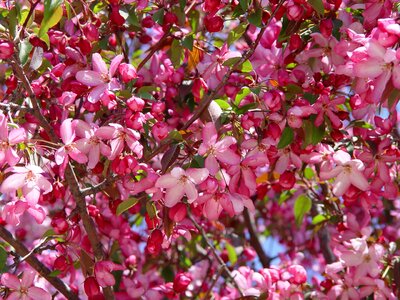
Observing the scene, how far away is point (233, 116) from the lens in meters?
1.92

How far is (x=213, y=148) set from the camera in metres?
1.79

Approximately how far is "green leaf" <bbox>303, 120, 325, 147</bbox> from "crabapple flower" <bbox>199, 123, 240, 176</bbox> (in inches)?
11.2

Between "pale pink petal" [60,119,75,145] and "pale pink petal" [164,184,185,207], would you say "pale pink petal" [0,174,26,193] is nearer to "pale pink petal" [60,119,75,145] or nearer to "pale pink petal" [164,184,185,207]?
"pale pink petal" [60,119,75,145]

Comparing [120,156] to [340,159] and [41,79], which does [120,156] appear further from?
[340,159]

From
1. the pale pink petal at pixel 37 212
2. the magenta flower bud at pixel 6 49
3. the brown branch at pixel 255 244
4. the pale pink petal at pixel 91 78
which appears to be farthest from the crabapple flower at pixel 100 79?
the brown branch at pixel 255 244

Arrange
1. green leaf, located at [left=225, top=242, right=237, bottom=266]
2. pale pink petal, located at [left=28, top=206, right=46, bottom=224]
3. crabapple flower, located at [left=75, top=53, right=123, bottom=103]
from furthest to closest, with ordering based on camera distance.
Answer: green leaf, located at [left=225, top=242, right=237, bottom=266]
crabapple flower, located at [left=75, top=53, right=123, bottom=103]
pale pink petal, located at [left=28, top=206, right=46, bottom=224]

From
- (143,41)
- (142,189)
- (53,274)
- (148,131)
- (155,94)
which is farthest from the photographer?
(143,41)

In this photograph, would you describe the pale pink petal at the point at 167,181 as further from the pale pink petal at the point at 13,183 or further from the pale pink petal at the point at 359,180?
the pale pink petal at the point at 359,180

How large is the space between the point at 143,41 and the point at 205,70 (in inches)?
16.1

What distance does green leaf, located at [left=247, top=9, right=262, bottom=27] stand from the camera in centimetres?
201

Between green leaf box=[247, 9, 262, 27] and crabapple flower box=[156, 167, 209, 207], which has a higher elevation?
green leaf box=[247, 9, 262, 27]

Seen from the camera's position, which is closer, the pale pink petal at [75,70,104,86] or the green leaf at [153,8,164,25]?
the pale pink petal at [75,70,104,86]

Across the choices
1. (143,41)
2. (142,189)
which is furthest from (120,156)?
(143,41)

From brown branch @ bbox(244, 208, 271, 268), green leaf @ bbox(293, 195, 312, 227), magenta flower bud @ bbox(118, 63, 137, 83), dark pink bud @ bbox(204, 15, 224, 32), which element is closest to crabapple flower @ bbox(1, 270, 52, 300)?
magenta flower bud @ bbox(118, 63, 137, 83)
